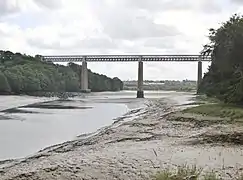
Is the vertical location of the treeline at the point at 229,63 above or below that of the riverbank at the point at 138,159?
above

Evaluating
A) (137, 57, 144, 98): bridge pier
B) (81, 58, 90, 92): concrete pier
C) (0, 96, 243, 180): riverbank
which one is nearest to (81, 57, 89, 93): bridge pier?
(81, 58, 90, 92): concrete pier

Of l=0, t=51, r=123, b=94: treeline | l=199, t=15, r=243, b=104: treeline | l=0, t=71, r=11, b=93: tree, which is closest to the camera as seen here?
l=199, t=15, r=243, b=104: treeline

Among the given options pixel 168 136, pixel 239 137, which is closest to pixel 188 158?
pixel 239 137

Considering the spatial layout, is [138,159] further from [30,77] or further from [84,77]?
[84,77]

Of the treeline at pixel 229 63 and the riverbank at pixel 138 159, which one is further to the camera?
the treeline at pixel 229 63

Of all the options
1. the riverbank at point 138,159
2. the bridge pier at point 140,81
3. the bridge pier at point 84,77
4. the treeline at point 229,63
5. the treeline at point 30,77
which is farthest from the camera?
the bridge pier at point 84,77

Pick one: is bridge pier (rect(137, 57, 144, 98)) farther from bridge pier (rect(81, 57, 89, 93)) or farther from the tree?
the tree

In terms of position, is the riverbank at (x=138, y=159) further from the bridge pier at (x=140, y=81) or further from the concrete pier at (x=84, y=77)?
the concrete pier at (x=84, y=77)

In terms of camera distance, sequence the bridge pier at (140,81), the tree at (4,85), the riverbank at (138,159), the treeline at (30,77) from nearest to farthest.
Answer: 1. the riverbank at (138,159)
2. the tree at (4,85)
3. the treeline at (30,77)
4. the bridge pier at (140,81)

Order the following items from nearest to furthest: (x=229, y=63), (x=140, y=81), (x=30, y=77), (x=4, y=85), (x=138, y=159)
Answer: (x=138, y=159) → (x=229, y=63) → (x=4, y=85) → (x=30, y=77) → (x=140, y=81)

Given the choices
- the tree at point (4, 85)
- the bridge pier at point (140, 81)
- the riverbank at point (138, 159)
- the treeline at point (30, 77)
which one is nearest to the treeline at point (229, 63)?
the riverbank at point (138, 159)

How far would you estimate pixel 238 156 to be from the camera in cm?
2114

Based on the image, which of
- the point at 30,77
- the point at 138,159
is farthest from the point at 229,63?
the point at 30,77

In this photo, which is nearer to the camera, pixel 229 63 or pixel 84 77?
pixel 229 63
